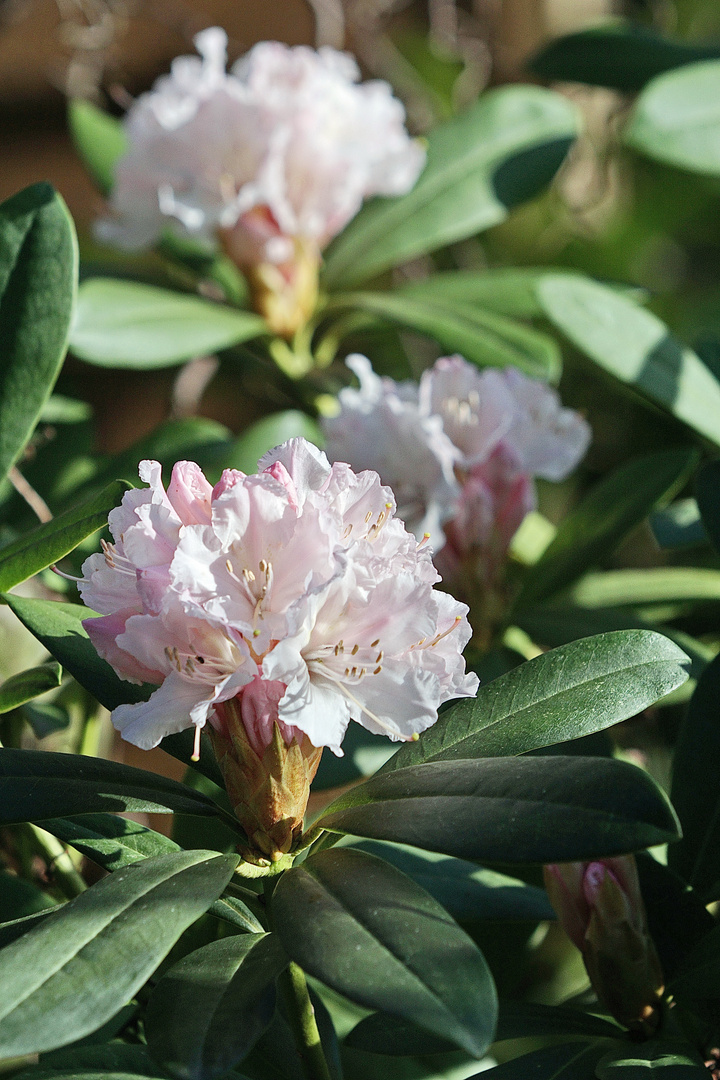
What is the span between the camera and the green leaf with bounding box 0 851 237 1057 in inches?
16.6

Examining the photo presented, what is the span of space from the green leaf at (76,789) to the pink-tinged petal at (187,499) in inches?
6.1

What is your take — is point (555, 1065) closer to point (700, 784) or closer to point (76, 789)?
point (700, 784)

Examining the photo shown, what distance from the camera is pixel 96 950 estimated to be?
0.46 metres

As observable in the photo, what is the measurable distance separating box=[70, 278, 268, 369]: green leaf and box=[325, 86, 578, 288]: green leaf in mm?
256

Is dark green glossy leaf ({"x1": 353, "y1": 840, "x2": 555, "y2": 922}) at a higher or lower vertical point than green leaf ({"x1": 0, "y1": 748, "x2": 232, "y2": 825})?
lower

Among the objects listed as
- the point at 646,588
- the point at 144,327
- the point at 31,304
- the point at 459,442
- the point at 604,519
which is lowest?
the point at 646,588

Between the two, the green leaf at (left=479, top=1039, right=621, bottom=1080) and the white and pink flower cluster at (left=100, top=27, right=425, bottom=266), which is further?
the white and pink flower cluster at (left=100, top=27, right=425, bottom=266)

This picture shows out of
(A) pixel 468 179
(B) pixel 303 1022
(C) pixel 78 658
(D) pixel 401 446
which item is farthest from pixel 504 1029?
(A) pixel 468 179

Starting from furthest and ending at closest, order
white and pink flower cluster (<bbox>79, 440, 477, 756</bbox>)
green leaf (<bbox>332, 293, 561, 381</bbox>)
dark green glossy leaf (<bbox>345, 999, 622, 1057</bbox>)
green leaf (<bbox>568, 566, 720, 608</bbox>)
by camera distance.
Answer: green leaf (<bbox>332, 293, 561, 381</bbox>) → green leaf (<bbox>568, 566, 720, 608</bbox>) → dark green glossy leaf (<bbox>345, 999, 622, 1057</bbox>) → white and pink flower cluster (<bbox>79, 440, 477, 756</bbox>)

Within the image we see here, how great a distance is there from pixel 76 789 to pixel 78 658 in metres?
0.10

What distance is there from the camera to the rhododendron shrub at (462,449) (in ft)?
3.17

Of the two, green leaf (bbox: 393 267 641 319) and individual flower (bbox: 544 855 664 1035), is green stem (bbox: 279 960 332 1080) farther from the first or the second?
green leaf (bbox: 393 267 641 319)

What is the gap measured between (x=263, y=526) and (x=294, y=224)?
86cm

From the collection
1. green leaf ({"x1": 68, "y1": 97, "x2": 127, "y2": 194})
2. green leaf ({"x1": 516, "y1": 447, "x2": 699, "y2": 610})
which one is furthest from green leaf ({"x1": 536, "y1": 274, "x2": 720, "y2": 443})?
green leaf ({"x1": 68, "y1": 97, "x2": 127, "y2": 194})
